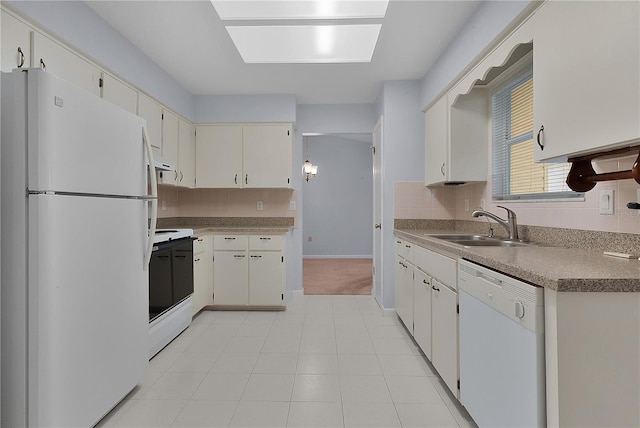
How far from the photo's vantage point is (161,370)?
Answer: 7.22ft

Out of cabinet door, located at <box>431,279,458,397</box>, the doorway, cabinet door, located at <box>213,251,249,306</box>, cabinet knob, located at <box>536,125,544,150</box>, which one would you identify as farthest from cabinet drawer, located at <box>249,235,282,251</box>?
the doorway

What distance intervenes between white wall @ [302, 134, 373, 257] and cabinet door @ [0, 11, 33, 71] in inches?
248

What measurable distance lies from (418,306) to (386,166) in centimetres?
156

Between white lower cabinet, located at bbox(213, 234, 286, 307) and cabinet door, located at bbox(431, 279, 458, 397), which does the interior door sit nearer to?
white lower cabinet, located at bbox(213, 234, 286, 307)

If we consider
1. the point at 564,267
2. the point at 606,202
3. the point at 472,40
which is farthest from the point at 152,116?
the point at 606,202

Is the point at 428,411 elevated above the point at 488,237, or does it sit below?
below

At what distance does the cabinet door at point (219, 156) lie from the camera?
3795mm

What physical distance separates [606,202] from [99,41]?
3237 mm

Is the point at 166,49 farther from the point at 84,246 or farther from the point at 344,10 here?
the point at 84,246

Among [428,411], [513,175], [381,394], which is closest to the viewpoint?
[428,411]

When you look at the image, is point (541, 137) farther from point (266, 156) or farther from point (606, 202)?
point (266, 156)

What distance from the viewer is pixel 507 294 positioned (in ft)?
3.92

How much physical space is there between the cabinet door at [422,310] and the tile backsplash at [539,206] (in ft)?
2.59

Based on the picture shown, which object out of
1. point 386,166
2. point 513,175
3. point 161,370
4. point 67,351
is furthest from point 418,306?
point 67,351
